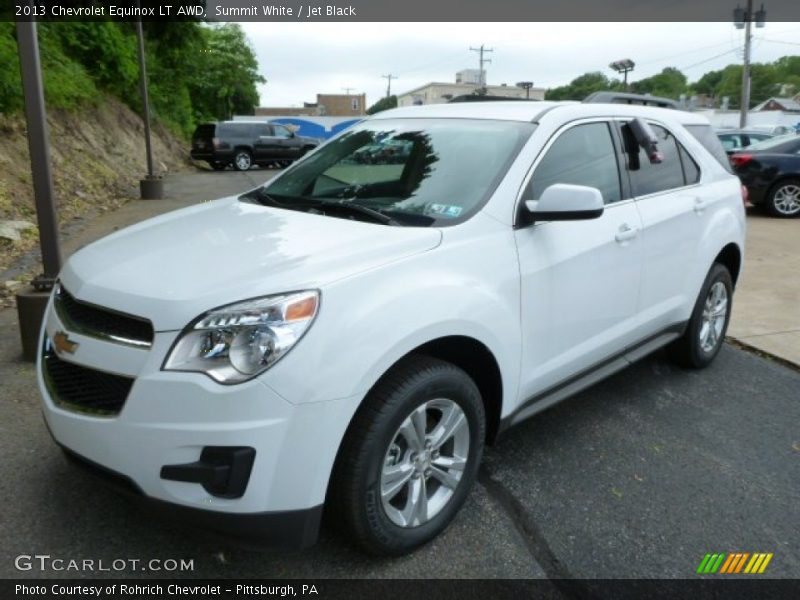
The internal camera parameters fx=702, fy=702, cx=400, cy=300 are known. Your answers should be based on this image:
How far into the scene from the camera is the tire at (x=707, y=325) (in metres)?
4.57

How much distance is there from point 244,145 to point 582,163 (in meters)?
23.0

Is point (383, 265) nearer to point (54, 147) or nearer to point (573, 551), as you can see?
point (573, 551)

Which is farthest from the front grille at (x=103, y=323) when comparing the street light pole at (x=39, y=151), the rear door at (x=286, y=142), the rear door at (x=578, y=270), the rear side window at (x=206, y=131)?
the rear door at (x=286, y=142)

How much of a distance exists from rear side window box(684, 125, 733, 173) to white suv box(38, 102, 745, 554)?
78cm

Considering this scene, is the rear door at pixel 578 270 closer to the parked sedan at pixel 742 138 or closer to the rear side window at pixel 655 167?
the rear side window at pixel 655 167

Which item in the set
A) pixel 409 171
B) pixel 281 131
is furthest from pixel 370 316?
pixel 281 131

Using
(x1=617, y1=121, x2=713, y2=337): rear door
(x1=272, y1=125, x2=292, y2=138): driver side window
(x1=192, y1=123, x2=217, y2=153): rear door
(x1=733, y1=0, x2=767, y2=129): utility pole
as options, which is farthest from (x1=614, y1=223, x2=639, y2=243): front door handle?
(x1=733, y1=0, x2=767, y2=129): utility pole

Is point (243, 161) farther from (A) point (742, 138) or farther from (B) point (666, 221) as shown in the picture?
(B) point (666, 221)

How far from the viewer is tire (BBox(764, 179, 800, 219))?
486 inches

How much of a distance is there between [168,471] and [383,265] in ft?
3.30

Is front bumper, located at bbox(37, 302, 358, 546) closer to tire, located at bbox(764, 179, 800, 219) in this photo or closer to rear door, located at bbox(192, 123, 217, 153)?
tire, located at bbox(764, 179, 800, 219)

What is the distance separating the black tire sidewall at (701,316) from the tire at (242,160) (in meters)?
22.1

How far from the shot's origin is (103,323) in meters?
2.49

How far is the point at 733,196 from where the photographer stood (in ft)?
15.7
